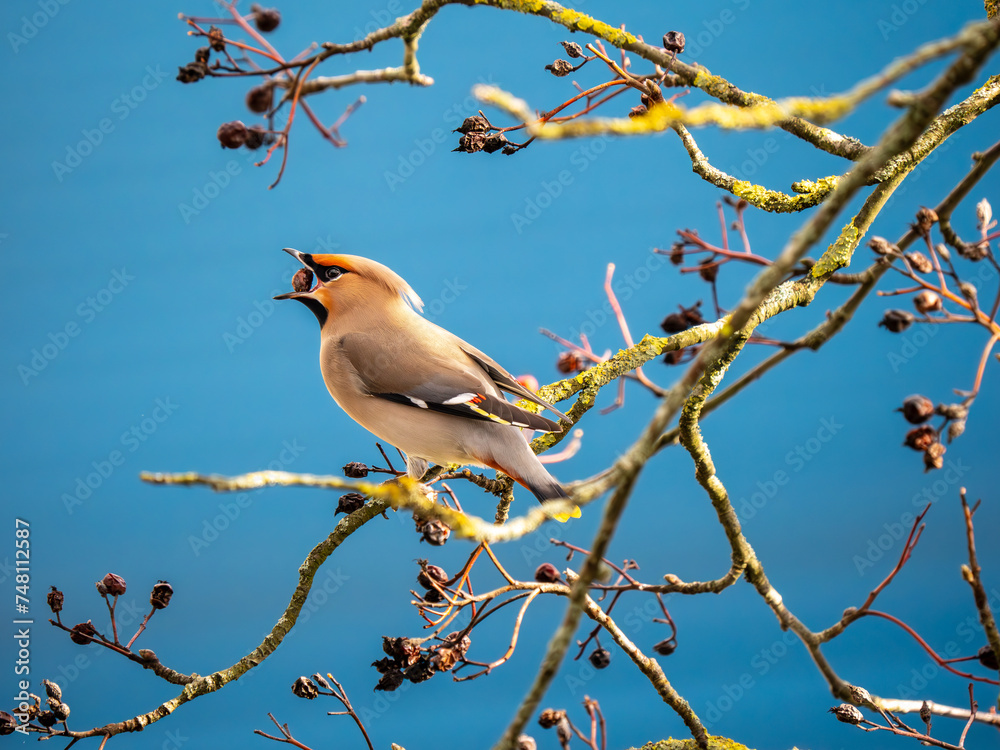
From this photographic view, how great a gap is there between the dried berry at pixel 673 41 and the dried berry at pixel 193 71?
3.08 feet

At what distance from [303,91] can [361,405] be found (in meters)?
1.10

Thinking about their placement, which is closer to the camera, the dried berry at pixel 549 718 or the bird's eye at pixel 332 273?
the dried berry at pixel 549 718

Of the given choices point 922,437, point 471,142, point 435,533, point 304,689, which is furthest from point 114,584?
point 922,437

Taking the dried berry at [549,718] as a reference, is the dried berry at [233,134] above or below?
above

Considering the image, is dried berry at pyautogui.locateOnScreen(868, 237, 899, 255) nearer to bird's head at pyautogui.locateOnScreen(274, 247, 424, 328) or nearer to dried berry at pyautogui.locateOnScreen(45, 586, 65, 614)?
bird's head at pyautogui.locateOnScreen(274, 247, 424, 328)

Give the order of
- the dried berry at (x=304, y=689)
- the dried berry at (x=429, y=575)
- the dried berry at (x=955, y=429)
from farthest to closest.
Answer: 1. the dried berry at (x=304, y=689)
2. the dried berry at (x=429, y=575)
3. the dried berry at (x=955, y=429)

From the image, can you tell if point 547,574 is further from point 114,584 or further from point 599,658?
point 114,584

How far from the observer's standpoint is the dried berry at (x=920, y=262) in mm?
1308

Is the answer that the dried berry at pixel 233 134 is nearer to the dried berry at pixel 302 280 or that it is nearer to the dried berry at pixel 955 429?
the dried berry at pixel 302 280

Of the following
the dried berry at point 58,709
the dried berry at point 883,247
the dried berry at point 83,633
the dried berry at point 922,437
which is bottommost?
the dried berry at point 58,709

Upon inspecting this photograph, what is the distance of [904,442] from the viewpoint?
1279mm

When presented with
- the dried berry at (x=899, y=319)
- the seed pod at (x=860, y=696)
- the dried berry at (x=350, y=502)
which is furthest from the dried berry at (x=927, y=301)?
the dried berry at (x=350, y=502)

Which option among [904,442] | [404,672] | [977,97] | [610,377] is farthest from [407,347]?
[977,97]

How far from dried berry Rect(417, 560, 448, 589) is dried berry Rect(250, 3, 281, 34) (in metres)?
0.96
